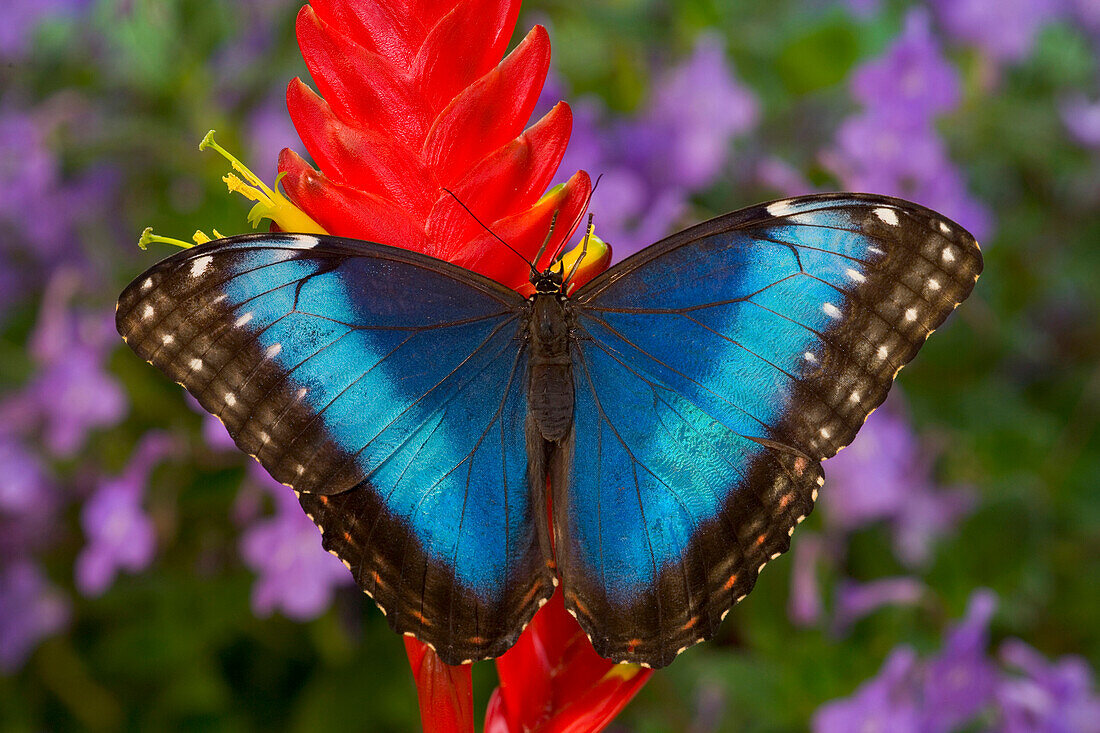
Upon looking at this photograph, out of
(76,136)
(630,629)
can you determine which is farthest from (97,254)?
(630,629)

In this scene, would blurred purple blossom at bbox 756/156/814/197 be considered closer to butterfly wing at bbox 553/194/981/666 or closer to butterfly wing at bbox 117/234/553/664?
butterfly wing at bbox 553/194/981/666

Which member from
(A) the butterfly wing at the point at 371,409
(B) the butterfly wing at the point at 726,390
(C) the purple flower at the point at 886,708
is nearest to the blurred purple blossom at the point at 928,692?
(C) the purple flower at the point at 886,708

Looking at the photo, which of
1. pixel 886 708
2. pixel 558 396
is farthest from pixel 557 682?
pixel 886 708

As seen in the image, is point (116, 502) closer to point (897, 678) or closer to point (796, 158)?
point (897, 678)

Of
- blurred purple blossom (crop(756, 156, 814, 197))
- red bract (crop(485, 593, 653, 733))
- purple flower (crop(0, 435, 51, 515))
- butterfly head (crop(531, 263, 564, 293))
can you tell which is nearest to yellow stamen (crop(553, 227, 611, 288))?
butterfly head (crop(531, 263, 564, 293))

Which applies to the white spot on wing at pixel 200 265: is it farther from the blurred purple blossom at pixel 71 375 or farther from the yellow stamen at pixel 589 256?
the blurred purple blossom at pixel 71 375

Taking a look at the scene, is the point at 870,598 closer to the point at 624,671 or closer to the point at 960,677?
the point at 960,677
